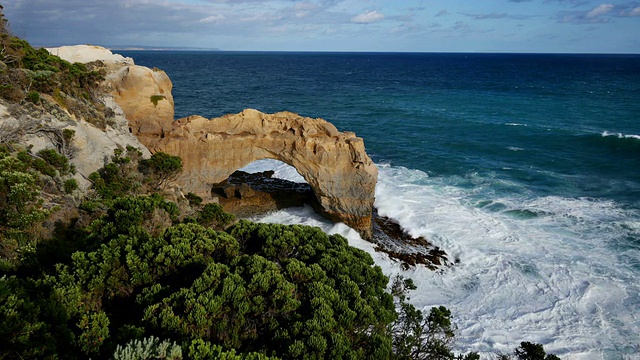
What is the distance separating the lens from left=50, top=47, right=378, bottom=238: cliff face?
25188 millimetres

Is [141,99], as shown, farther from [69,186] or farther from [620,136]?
[620,136]

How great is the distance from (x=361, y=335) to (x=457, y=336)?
9963 mm

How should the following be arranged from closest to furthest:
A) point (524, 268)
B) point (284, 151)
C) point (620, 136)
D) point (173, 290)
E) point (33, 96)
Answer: point (173, 290)
point (33, 96)
point (524, 268)
point (284, 151)
point (620, 136)

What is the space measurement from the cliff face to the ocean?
114 inches

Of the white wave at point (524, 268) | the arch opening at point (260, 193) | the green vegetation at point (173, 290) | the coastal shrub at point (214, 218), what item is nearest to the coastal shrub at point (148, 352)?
the green vegetation at point (173, 290)

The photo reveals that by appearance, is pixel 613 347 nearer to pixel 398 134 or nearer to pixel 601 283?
pixel 601 283

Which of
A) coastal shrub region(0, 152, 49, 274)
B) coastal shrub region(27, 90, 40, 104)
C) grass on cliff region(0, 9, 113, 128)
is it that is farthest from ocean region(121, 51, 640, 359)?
coastal shrub region(0, 152, 49, 274)

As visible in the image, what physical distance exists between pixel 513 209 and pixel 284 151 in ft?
58.8

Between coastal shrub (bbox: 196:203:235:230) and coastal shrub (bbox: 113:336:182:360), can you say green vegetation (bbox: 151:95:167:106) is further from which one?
coastal shrub (bbox: 113:336:182:360)

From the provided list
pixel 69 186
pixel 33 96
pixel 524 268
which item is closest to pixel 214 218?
pixel 69 186

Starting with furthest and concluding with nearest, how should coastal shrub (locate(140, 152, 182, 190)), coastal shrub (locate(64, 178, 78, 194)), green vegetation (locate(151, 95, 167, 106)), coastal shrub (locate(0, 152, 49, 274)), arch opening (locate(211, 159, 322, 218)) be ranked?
arch opening (locate(211, 159, 322, 218)) < green vegetation (locate(151, 95, 167, 106)) < coastal shrub (locate(140, 152, 182, 190)) < coastal shrub (locate(64, 178, 78, 194)) < coastal shrub (locate(0, 152, 49, 274))

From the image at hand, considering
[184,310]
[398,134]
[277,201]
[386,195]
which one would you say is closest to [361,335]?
[184,310]

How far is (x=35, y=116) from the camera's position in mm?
17891

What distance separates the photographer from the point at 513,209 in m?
29.7
